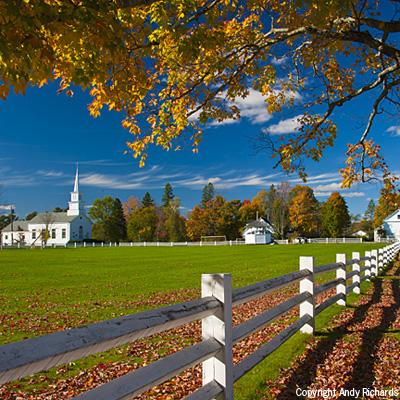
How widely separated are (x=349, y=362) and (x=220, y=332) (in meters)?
3.15

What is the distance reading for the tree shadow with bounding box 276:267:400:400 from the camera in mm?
5543

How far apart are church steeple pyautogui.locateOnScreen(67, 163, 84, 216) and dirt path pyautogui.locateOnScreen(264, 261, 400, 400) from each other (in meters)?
109

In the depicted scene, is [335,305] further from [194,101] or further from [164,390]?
[164,390]

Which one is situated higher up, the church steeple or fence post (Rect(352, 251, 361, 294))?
the church steeple

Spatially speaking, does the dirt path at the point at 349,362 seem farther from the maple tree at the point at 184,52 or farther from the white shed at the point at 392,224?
the white shed at the point at 392,224

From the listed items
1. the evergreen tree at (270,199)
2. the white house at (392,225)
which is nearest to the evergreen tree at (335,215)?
the white house at (392,225)

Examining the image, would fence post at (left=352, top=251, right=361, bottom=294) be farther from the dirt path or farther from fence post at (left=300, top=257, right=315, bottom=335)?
fence post at (left=300, top=257, right=315, bottom=335)

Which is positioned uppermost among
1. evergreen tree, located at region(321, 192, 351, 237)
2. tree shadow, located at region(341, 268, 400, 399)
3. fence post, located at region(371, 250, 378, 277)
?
evergreen tree, located at region(321, 192, 351, 237)

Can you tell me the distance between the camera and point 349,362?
20.9ft

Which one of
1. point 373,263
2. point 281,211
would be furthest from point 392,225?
point 373,263

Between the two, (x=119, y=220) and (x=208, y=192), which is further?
(x=208, y=192)

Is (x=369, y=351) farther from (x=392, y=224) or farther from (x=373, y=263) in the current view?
(x=392, y=224)

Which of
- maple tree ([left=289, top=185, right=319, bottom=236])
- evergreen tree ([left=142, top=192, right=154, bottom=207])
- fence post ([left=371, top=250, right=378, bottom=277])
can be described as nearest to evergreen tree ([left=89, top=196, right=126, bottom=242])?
evergreen tree ([left=142, top=192, right=154, bottom=207])

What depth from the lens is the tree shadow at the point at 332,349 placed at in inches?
218
